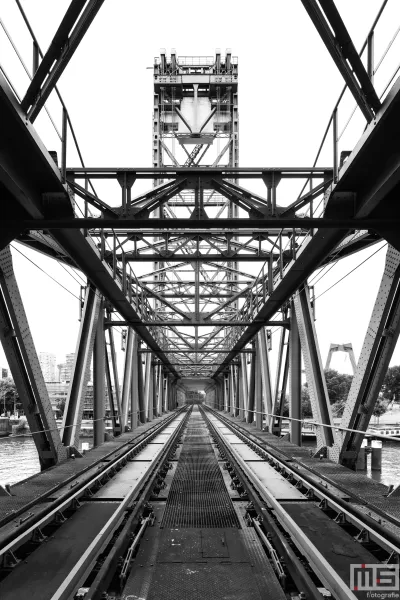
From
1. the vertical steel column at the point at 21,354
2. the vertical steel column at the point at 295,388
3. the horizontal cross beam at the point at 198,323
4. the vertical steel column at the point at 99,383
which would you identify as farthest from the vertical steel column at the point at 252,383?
the vertical steel column at the point at 21,354

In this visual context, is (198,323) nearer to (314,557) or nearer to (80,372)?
(80,372)

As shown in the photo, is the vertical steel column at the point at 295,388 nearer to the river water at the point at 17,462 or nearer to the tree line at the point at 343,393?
the river water at the point at 17,462

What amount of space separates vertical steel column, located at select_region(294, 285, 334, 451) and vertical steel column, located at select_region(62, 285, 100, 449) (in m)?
5.40

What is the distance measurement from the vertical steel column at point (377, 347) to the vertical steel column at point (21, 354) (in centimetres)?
557

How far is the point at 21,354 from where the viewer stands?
A: 363 inches

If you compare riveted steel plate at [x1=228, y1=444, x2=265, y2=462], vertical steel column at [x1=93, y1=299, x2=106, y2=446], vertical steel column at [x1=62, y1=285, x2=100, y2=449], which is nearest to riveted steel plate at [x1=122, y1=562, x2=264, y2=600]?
vertical steel column at [x1=62, y1=285, x2=100, y2=449]

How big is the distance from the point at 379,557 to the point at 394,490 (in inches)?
99.6

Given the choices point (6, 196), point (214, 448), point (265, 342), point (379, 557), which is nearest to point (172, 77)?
point (265, 342)

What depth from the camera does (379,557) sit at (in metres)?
5.56

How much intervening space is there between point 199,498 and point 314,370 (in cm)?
528

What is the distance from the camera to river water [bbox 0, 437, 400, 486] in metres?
29.5

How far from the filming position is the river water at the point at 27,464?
1163 inches

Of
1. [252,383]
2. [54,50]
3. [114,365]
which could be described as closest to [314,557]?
[54,50]

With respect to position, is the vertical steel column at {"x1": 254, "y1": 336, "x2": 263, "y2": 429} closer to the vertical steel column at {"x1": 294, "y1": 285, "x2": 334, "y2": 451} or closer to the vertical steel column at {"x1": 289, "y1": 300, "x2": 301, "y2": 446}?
the vertical steel column at {"x1": 289, "y1": 300, "x2": 301, "y2": 446}
